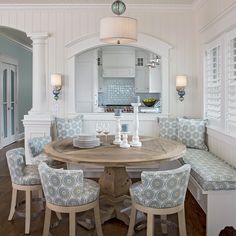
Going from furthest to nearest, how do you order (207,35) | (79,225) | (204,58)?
(204,58) → (207,35) → (79,225)

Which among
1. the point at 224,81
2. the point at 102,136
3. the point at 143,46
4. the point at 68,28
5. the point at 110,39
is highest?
the point at 68,28

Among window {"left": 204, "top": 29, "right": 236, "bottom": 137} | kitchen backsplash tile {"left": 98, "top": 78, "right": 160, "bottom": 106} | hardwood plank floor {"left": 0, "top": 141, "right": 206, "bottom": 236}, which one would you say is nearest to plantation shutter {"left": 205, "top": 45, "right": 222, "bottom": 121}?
window {"left": 204, "top": 29, "right": 236, "bottom": 137}

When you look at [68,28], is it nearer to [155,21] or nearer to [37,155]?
[155,21]

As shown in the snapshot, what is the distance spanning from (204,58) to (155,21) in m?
1.09

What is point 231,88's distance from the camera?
12.5ft

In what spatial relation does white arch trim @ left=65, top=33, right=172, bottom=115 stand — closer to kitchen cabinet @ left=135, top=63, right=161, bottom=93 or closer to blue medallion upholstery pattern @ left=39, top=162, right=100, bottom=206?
blue medallion upholstery pattern @ left=39, top=162, right=100, bottom=206

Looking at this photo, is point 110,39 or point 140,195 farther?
point 110,39

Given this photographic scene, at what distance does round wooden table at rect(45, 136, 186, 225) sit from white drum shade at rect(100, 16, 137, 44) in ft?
3.78

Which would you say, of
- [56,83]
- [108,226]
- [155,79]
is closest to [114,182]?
[108,226]

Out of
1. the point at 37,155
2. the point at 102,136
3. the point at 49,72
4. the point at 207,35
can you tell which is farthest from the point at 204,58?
the point at 37,155

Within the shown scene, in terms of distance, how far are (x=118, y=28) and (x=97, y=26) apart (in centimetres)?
233

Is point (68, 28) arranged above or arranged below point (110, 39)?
above

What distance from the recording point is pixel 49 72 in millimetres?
5363

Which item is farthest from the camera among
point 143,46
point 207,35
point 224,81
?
point 143,46
